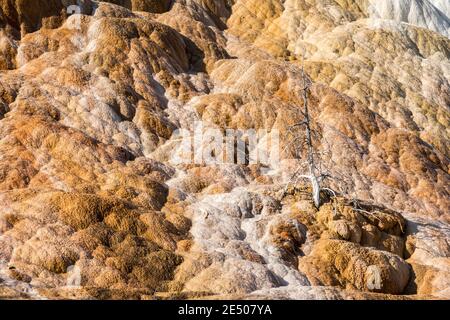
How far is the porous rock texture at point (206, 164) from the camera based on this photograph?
38.5 m

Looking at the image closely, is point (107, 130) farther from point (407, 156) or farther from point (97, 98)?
Result: point (407, 156)

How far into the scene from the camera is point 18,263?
36031 millimetres

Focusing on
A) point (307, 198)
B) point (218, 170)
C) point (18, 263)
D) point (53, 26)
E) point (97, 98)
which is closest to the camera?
point (18, 263)

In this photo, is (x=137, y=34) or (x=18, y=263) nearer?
(x=18, y=263)

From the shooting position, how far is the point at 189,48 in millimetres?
74562

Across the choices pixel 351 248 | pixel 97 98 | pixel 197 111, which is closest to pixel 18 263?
pixel 351 248

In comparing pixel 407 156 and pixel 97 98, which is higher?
pixel 97 98

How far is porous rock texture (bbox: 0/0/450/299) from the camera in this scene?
38.5 meters

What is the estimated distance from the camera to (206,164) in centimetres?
5566

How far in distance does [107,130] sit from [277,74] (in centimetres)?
2276

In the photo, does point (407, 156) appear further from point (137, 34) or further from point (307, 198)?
point (137, 34)

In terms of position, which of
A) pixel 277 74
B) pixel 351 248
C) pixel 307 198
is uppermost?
pixel 277 74

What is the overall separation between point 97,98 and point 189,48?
62.3 feet
